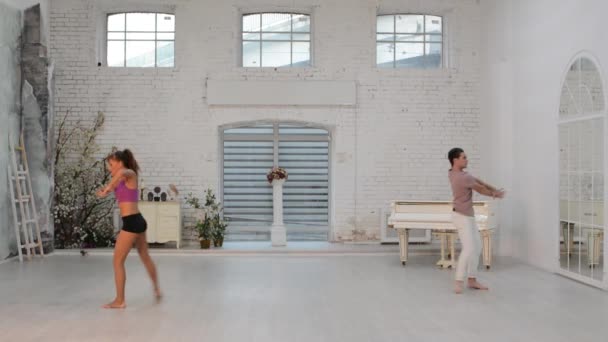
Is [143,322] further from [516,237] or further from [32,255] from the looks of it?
[516,237]

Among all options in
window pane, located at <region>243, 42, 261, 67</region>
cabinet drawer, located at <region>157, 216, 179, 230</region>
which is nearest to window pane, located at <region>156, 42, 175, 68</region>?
window pane, located at <region>243, 42, 261, 67</region>

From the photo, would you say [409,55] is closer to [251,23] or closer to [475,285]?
[251,23]

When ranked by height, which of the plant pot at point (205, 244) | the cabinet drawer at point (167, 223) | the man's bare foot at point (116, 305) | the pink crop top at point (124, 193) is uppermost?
the pink crop top at point (124, 193)

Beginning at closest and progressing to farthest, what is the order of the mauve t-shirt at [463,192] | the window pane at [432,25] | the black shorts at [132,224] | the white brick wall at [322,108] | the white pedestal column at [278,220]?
the black shorts at [132,224] < the mauve t-shirt at [463,192] < the white pedestal column at [278,220] < the white brick wall at [322,108] < the window pane at [432,25]

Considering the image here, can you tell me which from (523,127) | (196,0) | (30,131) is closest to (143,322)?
(30,131)

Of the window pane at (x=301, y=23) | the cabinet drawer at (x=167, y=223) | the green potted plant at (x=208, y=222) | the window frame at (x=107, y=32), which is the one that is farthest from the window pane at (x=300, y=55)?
the cabinet drawer at (x=167, y=223)

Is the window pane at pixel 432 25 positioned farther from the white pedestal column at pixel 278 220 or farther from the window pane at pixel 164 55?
the window pane at pixel 164 55

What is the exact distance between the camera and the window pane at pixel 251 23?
10.9 metres

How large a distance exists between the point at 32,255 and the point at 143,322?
475 cm

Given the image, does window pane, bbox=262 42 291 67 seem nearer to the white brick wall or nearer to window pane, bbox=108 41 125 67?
the white brick wall

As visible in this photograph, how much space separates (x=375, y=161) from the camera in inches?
420

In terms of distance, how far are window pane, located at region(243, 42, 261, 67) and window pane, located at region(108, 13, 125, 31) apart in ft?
6.77

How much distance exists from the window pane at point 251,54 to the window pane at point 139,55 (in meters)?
1.55

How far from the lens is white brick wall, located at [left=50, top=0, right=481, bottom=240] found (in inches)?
413
